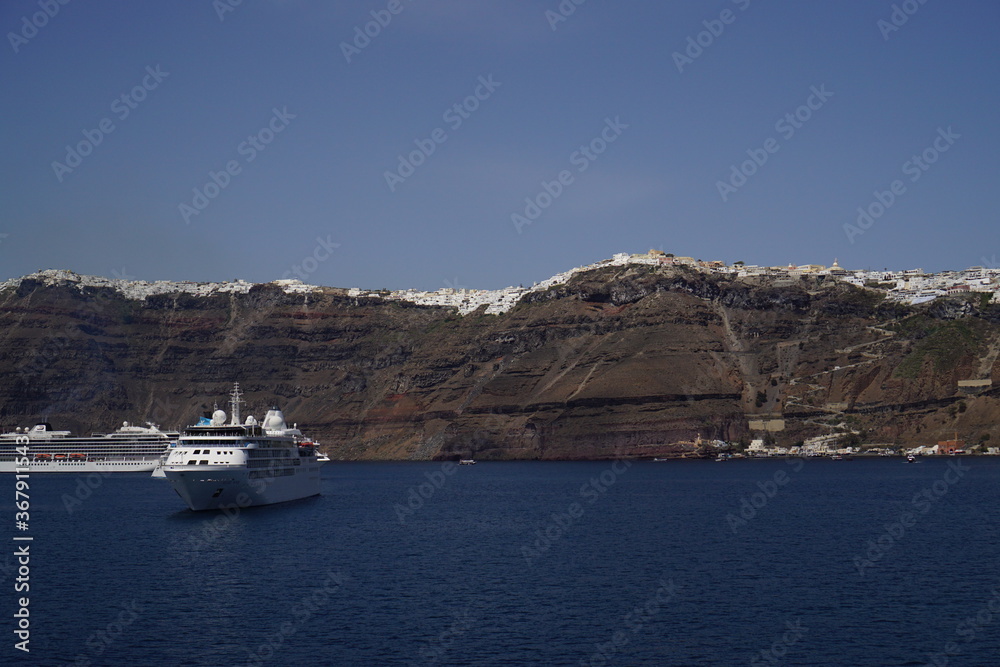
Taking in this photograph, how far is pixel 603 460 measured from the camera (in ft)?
590

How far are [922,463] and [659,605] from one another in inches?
4815

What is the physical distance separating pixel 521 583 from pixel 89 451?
136m

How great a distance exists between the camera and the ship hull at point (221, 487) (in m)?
74.1

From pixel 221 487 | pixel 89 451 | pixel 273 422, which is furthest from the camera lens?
pixel 89 451

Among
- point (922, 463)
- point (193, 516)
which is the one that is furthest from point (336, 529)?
point (922, 463)

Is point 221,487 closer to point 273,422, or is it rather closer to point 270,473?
point 270,473

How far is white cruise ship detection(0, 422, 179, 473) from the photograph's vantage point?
162225 mm

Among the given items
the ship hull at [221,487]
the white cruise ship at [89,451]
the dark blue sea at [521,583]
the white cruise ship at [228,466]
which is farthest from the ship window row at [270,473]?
the white cruise ship at [89,451]

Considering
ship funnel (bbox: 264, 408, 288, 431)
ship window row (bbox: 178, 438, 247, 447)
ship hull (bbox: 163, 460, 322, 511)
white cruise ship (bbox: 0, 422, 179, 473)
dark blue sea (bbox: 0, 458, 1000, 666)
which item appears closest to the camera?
dark blue sea (bbox: 0, 458, 1000, 666)

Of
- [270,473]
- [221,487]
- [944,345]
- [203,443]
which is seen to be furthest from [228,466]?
[944,345]

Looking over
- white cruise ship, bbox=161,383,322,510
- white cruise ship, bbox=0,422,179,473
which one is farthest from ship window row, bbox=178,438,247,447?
white cruise ship, bbox=0,422,179,473

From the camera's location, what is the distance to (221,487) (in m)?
75.8

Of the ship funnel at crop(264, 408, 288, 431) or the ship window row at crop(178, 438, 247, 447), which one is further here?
the ship funnel at crop(264, 408, 288, 431)

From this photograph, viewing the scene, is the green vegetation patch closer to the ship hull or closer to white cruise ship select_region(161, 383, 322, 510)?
white cruise ship select_region(161, 383, 322, 510)
